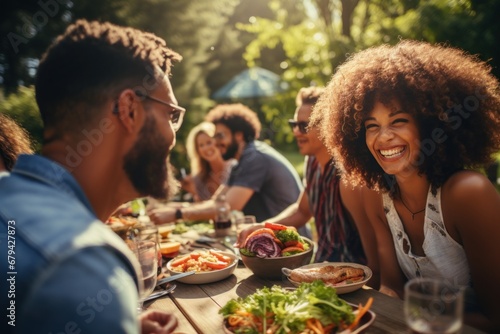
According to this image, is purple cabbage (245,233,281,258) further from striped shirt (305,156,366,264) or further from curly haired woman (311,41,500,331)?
striped shirt (305,156,366,264)

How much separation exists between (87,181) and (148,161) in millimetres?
262

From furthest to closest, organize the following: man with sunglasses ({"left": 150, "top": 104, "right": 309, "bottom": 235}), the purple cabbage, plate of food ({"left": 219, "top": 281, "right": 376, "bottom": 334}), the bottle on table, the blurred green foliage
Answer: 1. the blurred green foliage
2. man with sunglasses ({"left": 150, "top": 104, "right": 309, "bottom": 235})
3. the bottle on table
4. the purple cabbage
5. plate of food ({"left": 219, "top": 281, "right": 376, "bottom": 334})

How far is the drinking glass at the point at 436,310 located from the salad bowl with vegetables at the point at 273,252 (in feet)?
3.21

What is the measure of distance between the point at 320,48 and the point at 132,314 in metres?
8.18

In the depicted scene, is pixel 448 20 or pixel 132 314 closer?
pixel 132 314

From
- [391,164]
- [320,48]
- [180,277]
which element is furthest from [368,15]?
[180,277]

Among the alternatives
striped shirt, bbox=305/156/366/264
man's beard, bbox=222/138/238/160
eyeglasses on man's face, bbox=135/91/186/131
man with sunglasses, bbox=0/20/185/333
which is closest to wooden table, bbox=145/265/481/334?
man with sunglasses, bbox=0/20/185/333

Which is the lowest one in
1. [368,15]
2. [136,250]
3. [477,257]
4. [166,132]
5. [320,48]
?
[136,250]

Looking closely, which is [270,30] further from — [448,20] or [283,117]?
[448,20]

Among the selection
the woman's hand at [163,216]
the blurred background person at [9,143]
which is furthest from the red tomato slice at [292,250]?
the woman's hand at [163,216]

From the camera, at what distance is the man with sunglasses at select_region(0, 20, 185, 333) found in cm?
93

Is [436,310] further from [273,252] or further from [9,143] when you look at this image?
Answer: [9,143]

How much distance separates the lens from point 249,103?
19875 mm

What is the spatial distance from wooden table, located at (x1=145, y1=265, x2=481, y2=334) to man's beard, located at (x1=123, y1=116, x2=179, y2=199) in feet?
1.93
